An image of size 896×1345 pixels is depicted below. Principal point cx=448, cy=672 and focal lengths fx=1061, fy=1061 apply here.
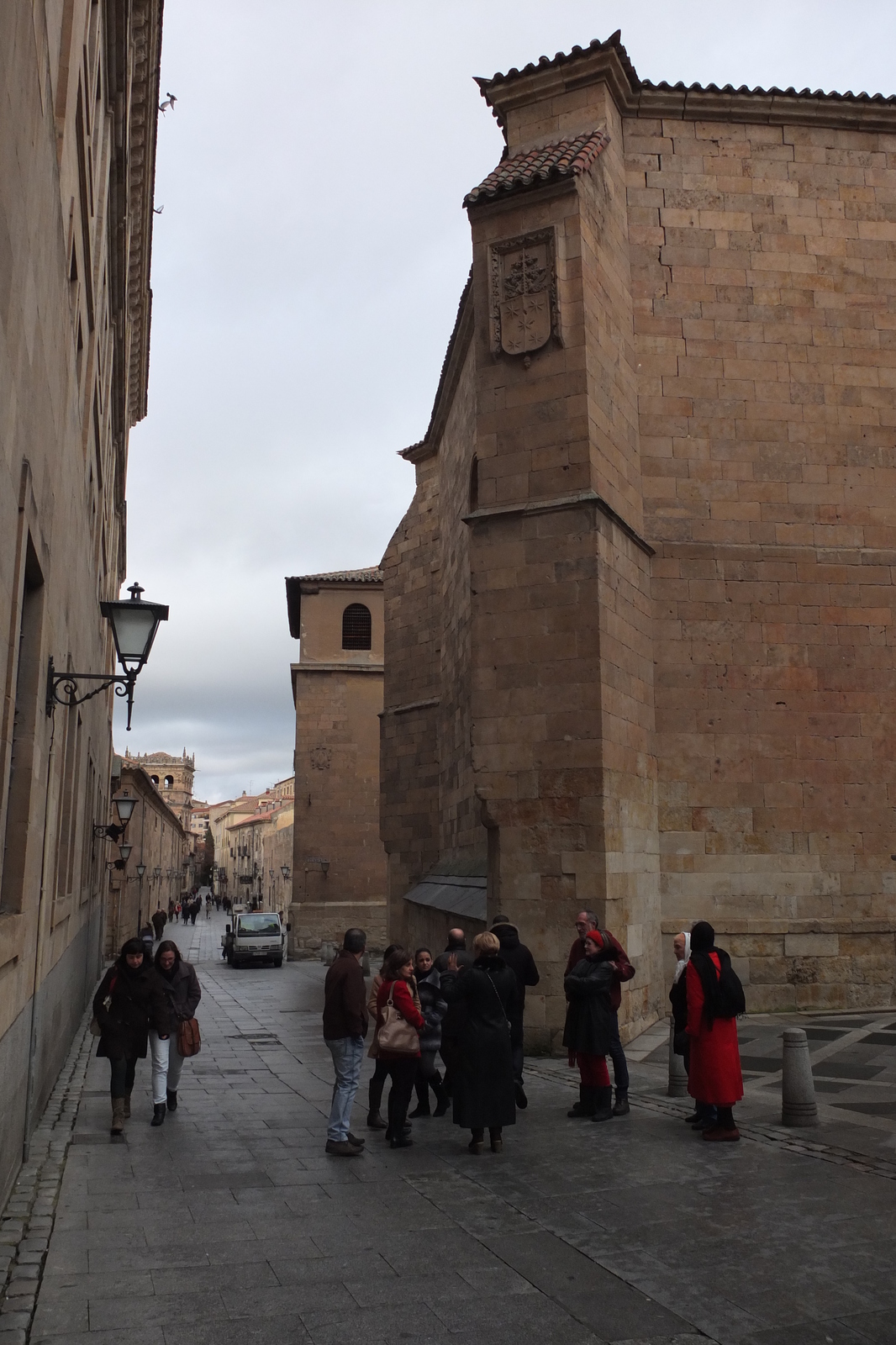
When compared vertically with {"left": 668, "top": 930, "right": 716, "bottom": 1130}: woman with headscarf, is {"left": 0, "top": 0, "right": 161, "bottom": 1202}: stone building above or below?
above

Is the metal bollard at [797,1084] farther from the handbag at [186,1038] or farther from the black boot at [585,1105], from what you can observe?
the handbag at [186,1038]

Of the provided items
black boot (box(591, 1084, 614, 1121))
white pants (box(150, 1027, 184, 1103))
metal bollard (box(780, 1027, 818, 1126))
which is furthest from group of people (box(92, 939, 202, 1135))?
metal bollard (box(780, 1027, 818, 1126))

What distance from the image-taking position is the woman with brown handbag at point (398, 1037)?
714cm

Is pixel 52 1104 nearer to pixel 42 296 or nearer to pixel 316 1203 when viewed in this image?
pixel 316 1203

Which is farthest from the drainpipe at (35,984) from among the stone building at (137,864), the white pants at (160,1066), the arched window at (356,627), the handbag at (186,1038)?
the arched window at (356,627)

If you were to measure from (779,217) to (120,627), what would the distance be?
1088 centimetres

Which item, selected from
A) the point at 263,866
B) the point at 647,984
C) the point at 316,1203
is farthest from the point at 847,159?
the point at 263,866

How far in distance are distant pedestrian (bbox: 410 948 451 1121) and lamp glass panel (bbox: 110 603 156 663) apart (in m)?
3.15

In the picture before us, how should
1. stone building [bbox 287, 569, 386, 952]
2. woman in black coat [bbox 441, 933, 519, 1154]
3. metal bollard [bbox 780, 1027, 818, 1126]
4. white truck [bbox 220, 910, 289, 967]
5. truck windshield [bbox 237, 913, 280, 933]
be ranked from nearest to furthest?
woman in black coat [bbox 441, 933, 519, 1154] < metal bollard [bbox 780, 1027, 818, 1126] < white truck [bbox 220, 910, 289, 967] < truck windshield [bbox 237, 913, 280, 933] < stone building [bbox 287, 569, 386, 952]

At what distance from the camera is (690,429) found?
1359cm

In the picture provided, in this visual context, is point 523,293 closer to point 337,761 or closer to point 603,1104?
point 603,1104

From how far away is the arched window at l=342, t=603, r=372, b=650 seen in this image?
35.7 metres

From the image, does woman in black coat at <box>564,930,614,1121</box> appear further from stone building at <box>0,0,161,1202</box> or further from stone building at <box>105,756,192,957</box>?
stone building at <box>105,756,192,957</box>

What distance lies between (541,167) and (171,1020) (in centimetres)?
1004
